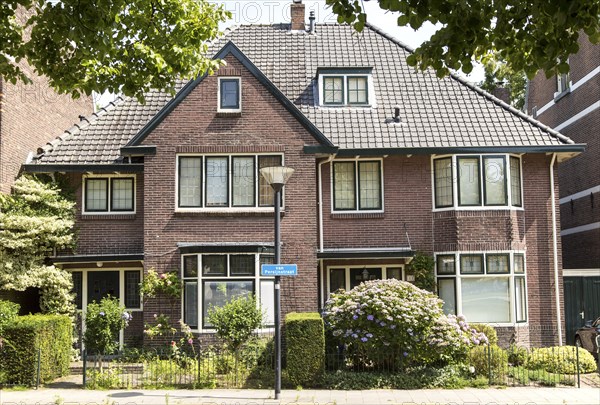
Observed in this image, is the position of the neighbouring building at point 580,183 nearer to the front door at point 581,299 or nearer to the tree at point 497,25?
the front door at point 581,299

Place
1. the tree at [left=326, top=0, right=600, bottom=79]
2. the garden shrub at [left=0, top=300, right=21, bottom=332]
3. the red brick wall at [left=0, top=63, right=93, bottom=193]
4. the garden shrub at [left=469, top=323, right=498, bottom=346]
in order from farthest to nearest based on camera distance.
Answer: the red brick wall at [left=0, top=63, right=93, bottom=193], the garden shrub at [left=469, top=323, right=498, bottom=346], the garden shrub at [left=0, top=300, right=21, bottom=332], the tree at [left=326, top=0, right=600, bottom=79]

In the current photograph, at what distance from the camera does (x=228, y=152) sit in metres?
21.2

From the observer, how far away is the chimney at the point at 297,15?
2672 cm

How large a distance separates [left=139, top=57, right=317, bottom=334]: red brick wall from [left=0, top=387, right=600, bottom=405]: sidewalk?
465 cm

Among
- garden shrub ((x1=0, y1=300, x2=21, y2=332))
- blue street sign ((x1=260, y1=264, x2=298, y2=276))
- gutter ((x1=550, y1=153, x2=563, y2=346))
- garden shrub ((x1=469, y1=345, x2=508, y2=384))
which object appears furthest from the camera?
gutter ((x1=550, y1=153, x2=563, y2=346))

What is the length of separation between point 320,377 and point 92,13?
9863mm

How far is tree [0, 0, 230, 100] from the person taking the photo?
1120 cm

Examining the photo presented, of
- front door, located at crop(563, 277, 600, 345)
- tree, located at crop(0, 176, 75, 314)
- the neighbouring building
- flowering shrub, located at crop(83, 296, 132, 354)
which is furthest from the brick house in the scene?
flowering shrub, located at crop(83, 296, 132, 354)

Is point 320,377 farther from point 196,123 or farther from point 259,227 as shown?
point 196,123

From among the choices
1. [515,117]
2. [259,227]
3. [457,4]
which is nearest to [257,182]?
[259,227]

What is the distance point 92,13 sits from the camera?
35.9 ft

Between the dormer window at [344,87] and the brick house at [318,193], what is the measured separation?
5 centimetres

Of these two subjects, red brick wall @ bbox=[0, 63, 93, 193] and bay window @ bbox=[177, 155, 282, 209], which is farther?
red brick wall @ bbox=[0, 63, 93, 193]

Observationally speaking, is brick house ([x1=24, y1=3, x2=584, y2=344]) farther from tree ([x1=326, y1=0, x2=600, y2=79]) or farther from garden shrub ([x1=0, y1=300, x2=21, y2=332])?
tree ([x1=326, y1=0, x2=600, y2=79])
